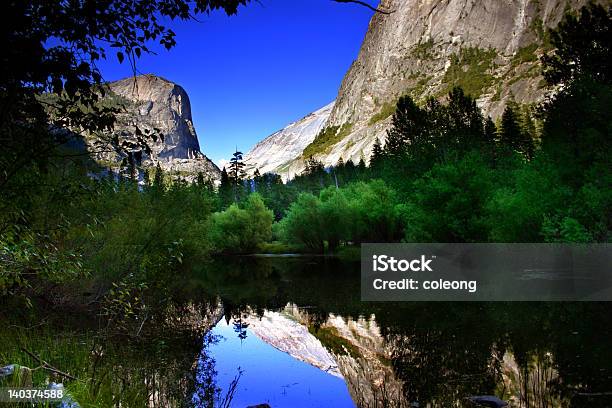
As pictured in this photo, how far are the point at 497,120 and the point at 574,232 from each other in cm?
11107

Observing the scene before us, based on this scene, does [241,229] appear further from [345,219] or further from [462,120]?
[462,120]

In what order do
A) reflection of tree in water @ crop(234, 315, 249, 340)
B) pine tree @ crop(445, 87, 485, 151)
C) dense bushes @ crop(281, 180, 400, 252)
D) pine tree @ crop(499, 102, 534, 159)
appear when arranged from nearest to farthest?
reflection of tree in water @ crop(234, 315, 249, 340) < pine tree @ crop(445, 87, 485, 151) < dense bushes @ crop(281, 180, 400, 252) < pine tree @ crop(499, 102, 534, 159)

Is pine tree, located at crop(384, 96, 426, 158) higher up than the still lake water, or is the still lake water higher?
pine tree, located at crop(384, 96, 426, 158)

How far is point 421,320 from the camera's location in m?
23.3

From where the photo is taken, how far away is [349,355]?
18.8 metres

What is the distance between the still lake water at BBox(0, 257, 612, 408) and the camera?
12570 millimetres

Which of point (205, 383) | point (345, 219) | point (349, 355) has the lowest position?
point (205, 383)

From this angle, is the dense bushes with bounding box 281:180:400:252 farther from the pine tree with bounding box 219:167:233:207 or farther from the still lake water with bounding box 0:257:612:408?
the pine tree with bounding box 219:167:233:207

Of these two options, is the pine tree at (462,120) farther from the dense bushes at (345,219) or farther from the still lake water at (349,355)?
the still lake water at (349,355)

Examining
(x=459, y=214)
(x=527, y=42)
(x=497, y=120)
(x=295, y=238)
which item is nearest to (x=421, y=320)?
(x=459, y=214)

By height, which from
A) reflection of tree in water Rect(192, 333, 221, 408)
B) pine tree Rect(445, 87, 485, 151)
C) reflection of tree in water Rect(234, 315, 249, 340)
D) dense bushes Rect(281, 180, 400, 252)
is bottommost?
reflection of tree in water Rect(192, 333, 221, 408)

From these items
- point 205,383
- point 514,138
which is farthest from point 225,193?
point 205,383

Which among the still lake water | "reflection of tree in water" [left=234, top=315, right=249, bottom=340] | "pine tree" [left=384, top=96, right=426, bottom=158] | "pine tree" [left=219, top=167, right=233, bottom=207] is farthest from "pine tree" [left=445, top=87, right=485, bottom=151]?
"pine tree" [left=219, top=167, right=233, bottom=207]

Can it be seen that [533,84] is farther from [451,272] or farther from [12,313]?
[12,313]
